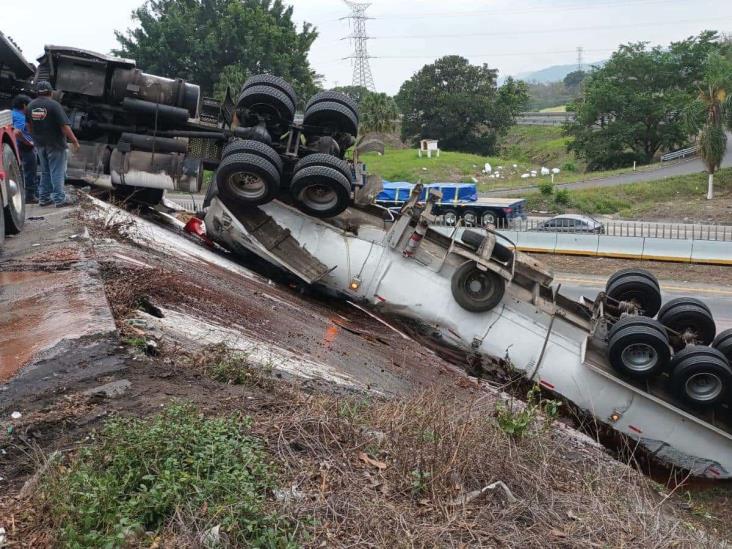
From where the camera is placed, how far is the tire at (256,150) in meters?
8.87

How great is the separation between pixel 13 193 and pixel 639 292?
7.17 metres

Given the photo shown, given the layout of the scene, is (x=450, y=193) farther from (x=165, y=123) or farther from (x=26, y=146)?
(x=26, y=146)

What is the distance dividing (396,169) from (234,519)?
145ft

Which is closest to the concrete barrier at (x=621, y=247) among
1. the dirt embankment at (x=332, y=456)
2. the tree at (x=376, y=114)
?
the dirt embankment at (x=332, y=456)

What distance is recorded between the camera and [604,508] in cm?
390

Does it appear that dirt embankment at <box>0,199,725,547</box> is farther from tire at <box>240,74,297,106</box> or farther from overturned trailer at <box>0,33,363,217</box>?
tire at <box>240,74,297,106</box>

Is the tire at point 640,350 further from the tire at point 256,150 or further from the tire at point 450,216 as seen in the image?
the tire at point 450,216

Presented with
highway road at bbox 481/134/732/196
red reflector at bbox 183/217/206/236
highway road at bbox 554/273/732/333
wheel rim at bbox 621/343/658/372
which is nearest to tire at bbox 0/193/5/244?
red reflector at bbox 183/217/206/236

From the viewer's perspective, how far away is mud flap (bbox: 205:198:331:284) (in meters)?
9.05

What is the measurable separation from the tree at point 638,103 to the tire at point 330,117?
43523 mm

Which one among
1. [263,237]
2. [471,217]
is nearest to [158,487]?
[263,237]

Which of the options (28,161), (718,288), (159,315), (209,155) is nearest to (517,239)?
(718,288)

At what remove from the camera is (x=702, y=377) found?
768 centimetres

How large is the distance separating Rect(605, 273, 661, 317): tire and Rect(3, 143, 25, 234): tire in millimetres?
6867
